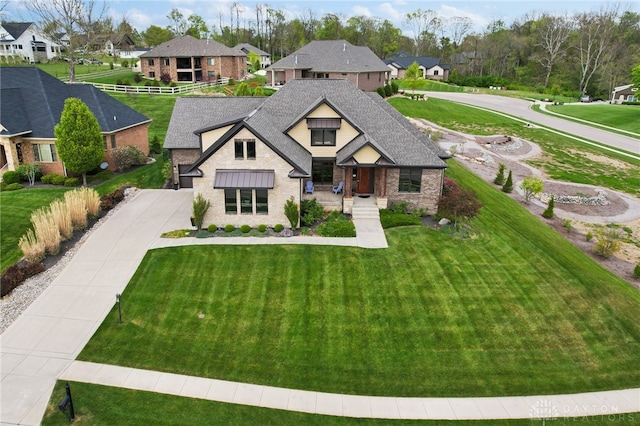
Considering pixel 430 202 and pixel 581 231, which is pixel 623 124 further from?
pixel 430 202

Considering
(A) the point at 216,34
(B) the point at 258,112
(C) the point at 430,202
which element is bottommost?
(C) the point at 430,202

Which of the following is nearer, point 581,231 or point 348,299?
point 348,299

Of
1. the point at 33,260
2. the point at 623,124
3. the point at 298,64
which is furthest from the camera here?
the point at 298,64

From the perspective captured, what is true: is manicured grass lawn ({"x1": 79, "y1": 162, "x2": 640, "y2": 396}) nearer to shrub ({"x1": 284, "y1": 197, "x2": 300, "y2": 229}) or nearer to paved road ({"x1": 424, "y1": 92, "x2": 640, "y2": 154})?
shrub ({"x1": 284, "y1": 197, "x2": 300, "y2": 229})

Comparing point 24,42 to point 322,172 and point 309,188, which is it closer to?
point 322,172

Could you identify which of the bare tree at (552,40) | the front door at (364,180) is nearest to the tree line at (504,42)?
the bare tree at (552,40)

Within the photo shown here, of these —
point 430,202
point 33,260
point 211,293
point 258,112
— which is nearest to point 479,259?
point 430,202

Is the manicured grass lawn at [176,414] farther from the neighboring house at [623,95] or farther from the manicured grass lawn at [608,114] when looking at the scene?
the neighboring house at [623,95]
